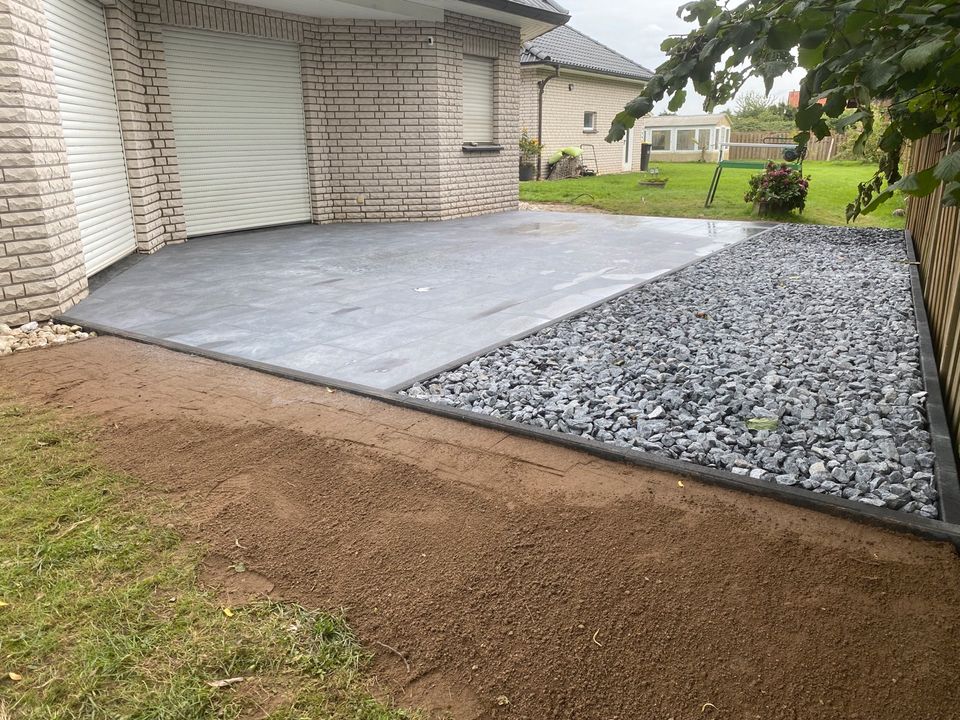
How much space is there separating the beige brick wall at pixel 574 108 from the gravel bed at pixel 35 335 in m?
17.3

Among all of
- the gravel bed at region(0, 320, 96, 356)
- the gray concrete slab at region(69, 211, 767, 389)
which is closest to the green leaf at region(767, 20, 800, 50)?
the gray concrete slab at region(69, 211, 767, 389)

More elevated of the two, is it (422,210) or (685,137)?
(685,137)

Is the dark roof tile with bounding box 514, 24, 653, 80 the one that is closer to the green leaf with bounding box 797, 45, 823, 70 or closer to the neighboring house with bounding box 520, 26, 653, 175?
Answer: the neighboring house with bounding box 520, 26, 653, 175

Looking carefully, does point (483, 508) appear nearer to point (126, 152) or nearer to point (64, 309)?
point (64, 309)

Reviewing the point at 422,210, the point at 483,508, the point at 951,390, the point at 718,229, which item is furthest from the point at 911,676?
the point at 422,210

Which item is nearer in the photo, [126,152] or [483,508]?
[483,508]

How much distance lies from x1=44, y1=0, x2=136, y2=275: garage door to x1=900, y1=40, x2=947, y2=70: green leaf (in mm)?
6873

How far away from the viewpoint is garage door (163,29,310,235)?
959 cm

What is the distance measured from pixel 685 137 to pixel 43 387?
39.0 metres

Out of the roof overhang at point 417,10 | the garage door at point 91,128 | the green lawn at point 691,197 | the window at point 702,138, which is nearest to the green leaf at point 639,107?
the garage door at point 91,128

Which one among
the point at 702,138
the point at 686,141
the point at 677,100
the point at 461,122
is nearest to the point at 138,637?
the point at 677,100

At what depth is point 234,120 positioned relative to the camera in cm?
1024

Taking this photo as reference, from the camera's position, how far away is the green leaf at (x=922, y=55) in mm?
1239

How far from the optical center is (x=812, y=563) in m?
2.37
